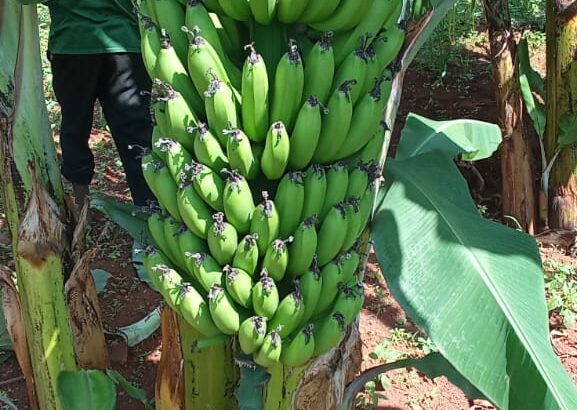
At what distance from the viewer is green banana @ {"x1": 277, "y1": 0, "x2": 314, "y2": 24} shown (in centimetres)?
93

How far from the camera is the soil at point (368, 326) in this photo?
196 cm

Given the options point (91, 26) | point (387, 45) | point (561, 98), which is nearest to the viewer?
point (387, 45)

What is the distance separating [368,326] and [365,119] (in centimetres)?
138

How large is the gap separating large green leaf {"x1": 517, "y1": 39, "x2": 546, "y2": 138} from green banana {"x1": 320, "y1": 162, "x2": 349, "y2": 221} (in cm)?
179

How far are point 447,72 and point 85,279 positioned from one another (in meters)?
3.31

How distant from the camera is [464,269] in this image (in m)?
1.14

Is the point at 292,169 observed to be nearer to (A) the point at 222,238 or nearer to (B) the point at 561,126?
(A) the point at 222,238

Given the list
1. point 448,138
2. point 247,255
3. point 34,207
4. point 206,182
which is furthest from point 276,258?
point 448,138

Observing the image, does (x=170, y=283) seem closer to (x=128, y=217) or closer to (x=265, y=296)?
(x=265, y=296)

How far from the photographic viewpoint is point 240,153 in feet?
3.09

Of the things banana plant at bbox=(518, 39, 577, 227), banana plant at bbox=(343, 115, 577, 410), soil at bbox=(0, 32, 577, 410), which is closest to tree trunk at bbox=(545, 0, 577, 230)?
banana plant at bbox=(518, 39, 577, 227)

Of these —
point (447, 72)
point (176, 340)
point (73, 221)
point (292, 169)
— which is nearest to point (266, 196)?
point (292, 169)

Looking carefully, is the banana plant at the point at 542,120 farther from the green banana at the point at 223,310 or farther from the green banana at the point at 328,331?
the green banana at the point at 223,310

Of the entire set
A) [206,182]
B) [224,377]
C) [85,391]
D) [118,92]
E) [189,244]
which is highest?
[206,182]
